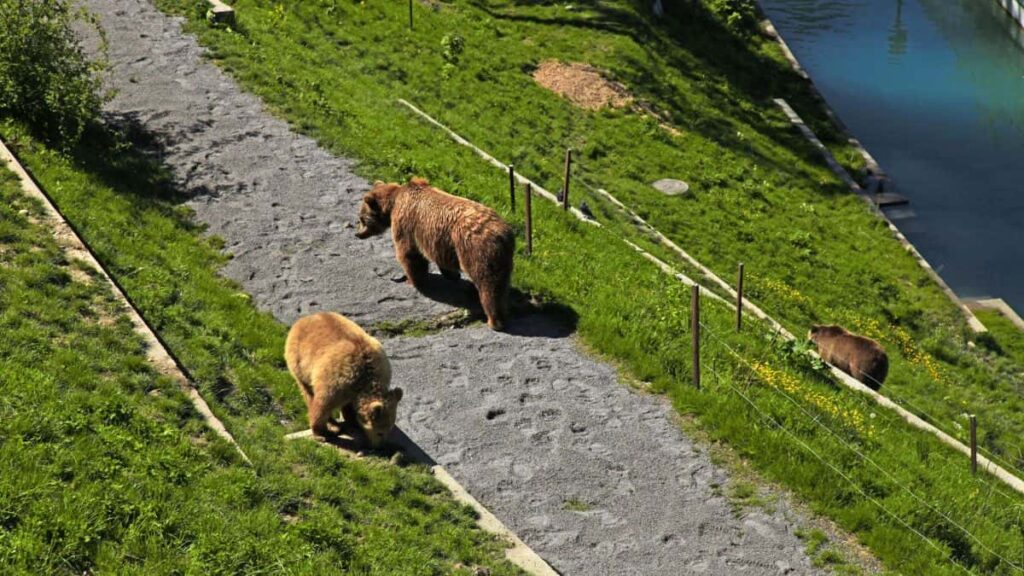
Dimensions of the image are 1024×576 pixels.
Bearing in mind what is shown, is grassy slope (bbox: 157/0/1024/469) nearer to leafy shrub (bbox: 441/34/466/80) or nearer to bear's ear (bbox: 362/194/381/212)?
leafy shrub (bbox: 441/34/466/80)

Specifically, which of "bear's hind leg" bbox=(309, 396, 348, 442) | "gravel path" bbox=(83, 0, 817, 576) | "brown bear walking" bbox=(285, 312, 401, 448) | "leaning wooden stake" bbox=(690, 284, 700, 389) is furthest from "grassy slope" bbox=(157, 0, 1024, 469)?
"bear's hind leg" bbox=(309, 396, 348, 442)

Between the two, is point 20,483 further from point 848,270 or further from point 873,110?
point 873,110

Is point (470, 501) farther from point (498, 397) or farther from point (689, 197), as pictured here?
point (689, 197)

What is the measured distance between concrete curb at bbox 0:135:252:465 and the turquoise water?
22.7 metres

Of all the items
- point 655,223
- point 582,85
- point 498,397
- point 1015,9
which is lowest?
point 1015,9

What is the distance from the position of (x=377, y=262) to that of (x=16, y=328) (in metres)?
6.76

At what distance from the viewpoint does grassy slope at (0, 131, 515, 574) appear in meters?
10.6

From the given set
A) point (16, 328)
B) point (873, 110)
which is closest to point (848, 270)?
point (873, 110)

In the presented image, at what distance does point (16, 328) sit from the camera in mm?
14008

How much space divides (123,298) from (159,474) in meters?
4.69

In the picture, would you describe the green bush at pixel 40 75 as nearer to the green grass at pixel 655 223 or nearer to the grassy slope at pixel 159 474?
the green grass at pixel 655 223

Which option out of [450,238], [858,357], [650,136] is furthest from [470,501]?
[650,136]

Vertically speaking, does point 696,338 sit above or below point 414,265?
below

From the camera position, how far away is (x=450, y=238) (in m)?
17.7
